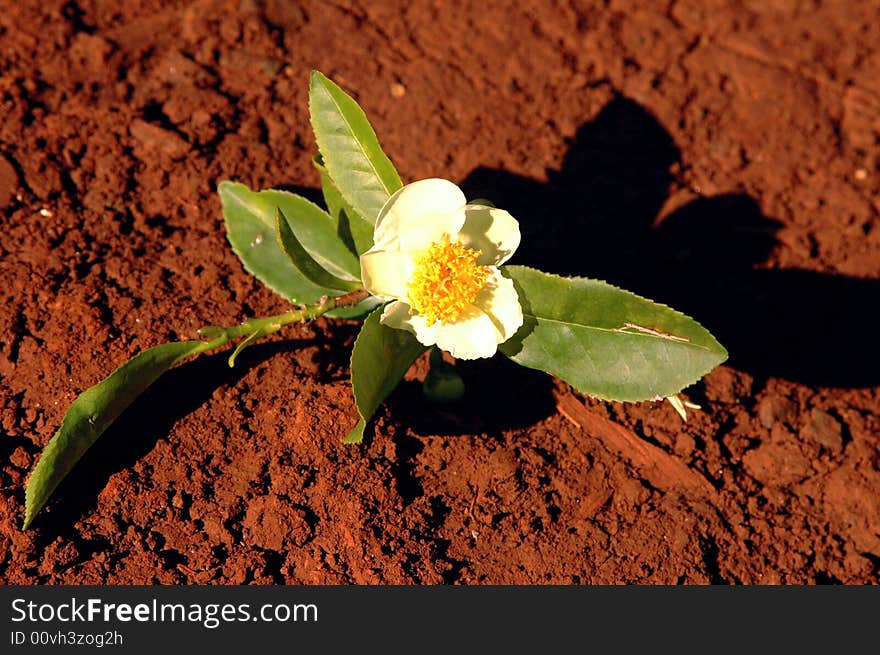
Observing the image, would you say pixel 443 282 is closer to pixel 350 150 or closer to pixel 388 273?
pixel 388 273

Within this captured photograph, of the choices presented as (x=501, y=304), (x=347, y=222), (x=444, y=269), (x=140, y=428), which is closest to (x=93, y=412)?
(x=140, y=428)

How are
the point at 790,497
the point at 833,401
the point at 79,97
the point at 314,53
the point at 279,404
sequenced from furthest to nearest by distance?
1. the point at 314,53
2. the point at 79,97
3. the point at 833,401
4. the point at 790,497
5. the point at 279,404

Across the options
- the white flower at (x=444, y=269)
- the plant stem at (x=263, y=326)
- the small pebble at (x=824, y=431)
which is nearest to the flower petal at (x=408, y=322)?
the white flower at (x=444, y=269)

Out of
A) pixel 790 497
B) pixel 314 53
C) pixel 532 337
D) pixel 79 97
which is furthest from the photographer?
pixel 314 53

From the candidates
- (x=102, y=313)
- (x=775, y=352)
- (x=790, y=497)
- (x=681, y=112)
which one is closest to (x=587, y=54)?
(x=681, y=112)

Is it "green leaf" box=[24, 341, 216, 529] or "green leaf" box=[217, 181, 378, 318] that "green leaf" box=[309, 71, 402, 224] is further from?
"green leaf" box=[24, 341, 216, 529]

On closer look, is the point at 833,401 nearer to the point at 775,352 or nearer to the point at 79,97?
the point at 775,352
